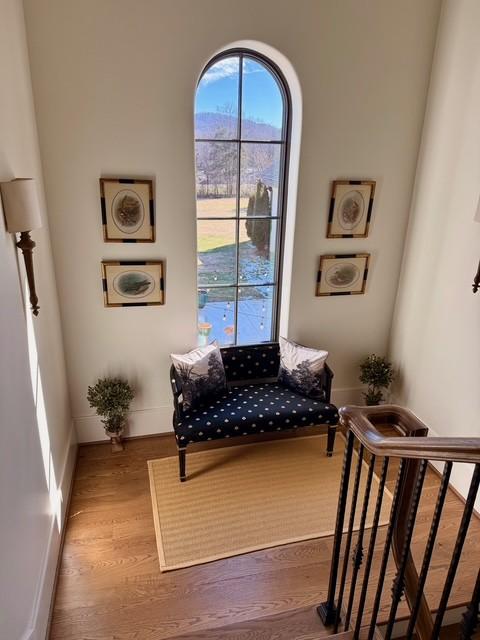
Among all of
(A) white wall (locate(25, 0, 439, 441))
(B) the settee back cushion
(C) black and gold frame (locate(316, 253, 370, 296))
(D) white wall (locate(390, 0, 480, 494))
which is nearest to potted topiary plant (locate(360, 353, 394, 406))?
(D) white wall (locate(390, 0, 480, 494))

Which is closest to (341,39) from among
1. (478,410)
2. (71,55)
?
(71,55)

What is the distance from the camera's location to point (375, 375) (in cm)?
343

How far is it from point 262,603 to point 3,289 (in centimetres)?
191

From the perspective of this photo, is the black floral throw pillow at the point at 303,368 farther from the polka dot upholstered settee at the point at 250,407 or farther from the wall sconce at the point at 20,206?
the wall sconce at the point at 20,206

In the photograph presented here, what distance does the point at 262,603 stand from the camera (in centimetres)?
208

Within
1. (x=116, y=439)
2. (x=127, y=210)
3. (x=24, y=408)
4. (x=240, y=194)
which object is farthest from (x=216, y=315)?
(x=24, y=408)

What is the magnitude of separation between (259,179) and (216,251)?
63cm

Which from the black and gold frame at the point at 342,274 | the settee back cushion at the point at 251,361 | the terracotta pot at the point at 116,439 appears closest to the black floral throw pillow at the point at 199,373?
the settee back cushion at the point at 251,361

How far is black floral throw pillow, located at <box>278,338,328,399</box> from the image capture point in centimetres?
313

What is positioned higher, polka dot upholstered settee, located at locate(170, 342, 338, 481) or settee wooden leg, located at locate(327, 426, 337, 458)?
polka dot upholstered settee, located at locate(170, 342, 338, 481)

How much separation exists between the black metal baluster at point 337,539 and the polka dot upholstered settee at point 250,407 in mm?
1182

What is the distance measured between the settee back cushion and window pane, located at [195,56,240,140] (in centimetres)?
159

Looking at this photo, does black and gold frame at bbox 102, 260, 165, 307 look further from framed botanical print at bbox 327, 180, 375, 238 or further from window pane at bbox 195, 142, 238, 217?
framed botanical print at bbox 327, 180, 375, 238

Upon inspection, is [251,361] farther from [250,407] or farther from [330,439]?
[330,439]
